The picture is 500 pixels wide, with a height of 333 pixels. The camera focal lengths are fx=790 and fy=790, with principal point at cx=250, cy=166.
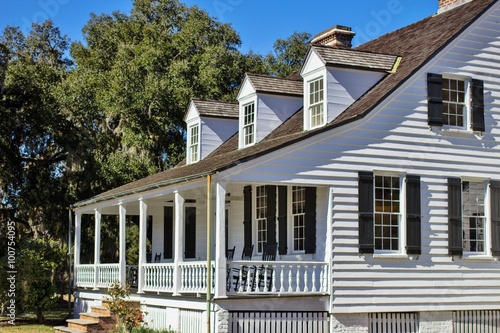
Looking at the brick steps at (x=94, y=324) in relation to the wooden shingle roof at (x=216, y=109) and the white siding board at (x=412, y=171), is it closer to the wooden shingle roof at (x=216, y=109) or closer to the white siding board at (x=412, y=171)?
the white siding board at (x=412, y=171)

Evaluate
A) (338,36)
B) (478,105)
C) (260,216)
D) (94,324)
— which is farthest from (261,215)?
(338,36)

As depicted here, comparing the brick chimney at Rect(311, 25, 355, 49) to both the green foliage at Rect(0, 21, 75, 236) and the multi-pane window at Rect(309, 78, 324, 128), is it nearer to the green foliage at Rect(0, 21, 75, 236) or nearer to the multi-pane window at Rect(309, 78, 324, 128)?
the multi-pane window at Rect(309, 78, 324, 128)

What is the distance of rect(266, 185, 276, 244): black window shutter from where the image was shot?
1906 cm

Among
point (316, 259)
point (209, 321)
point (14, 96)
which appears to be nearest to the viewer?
point (209, 321)

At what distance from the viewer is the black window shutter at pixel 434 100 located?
717 inches

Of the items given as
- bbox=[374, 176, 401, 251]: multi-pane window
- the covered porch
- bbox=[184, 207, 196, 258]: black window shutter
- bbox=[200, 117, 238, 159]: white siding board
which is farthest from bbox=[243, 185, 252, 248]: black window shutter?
bbox=[200, 117, 238, 159]: white siding board

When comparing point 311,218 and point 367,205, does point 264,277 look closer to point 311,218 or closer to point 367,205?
point 311,218

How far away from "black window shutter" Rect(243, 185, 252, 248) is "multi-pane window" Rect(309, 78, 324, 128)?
8.78 ft

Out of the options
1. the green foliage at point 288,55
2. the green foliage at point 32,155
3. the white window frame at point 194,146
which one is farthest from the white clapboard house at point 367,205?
the green foliage at point 288,55

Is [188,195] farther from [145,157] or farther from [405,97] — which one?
[145,157]

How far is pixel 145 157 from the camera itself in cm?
3247

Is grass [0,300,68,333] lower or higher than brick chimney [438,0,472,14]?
lower

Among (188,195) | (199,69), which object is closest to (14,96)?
(199,69)

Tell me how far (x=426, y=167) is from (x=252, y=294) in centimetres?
518
